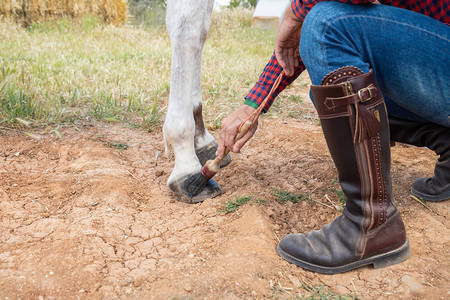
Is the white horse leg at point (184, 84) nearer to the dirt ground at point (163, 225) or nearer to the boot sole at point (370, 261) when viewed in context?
the dirt ground at point (163, 225)

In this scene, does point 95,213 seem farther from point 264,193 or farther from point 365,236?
point 365,236

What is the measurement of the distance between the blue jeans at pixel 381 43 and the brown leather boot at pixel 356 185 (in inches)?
3.1

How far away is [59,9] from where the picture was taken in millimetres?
6141

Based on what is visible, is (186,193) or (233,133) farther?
(186,193)

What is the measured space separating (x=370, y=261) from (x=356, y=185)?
0.86 ft

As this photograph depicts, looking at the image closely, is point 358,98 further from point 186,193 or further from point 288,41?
point 186,193

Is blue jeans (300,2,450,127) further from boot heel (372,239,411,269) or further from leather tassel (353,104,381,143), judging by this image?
boot heel (372,239,411,269)

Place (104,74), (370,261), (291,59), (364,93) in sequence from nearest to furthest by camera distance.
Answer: (364,93) < (370,261) < (291,59) < (104,74)

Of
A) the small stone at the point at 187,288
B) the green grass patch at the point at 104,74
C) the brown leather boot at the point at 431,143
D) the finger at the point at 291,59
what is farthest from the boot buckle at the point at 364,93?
the green grass patch at the point at 104,74

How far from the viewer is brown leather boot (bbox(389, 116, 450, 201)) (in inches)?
64.1

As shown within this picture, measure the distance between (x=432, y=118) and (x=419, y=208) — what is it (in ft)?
1.48

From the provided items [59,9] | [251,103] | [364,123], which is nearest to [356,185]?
[364,123]

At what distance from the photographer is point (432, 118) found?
140cm

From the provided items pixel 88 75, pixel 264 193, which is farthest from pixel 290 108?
pixel 88 75
